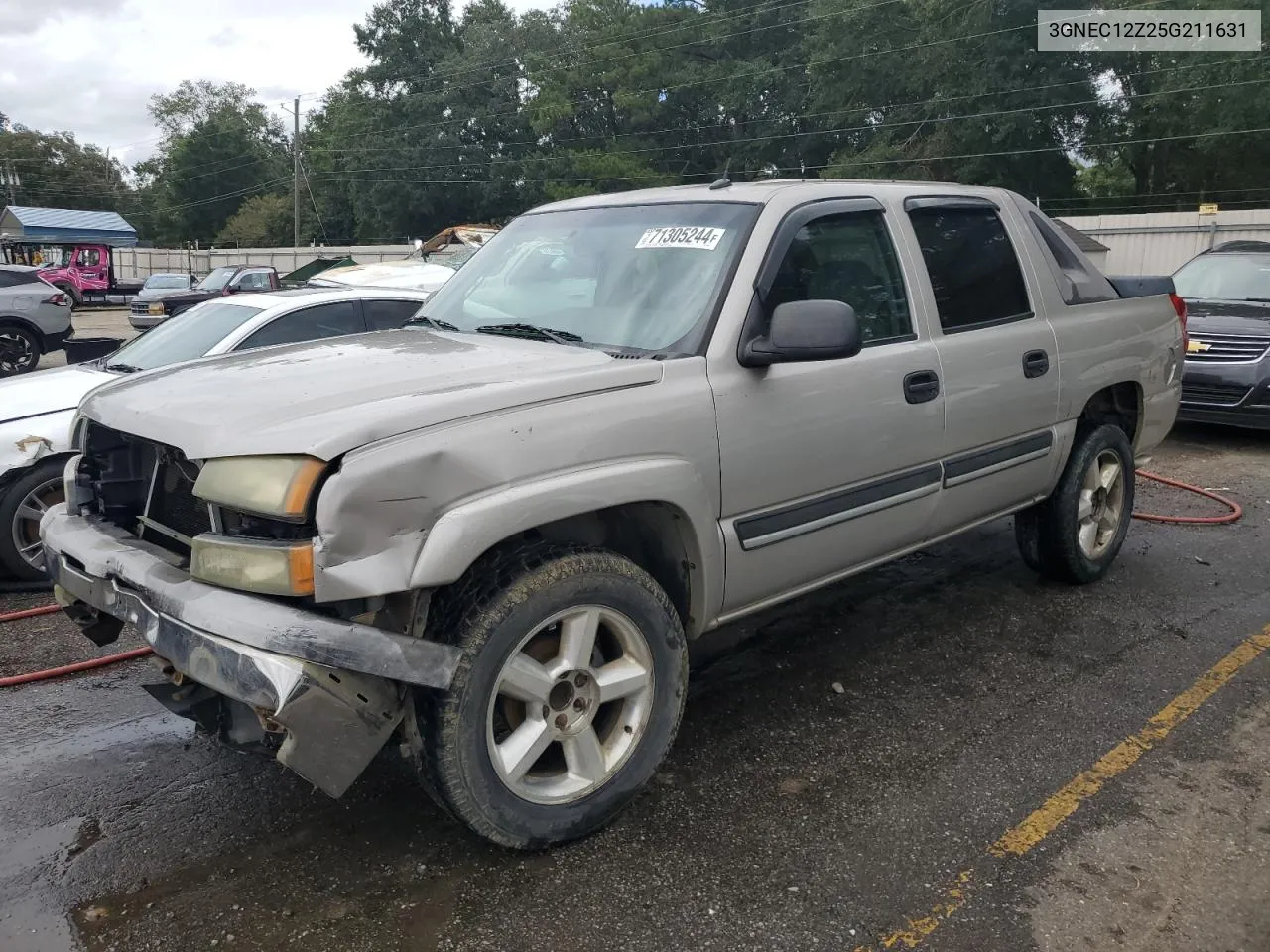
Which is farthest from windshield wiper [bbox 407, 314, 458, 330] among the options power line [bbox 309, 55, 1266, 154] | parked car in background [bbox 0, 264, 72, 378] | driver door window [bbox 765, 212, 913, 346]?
power line [bbox 309, 55, 1266, 154]

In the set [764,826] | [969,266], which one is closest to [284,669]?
[764,826]

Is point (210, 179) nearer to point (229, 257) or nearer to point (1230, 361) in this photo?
point (229, 257)

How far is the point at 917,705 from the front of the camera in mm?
3889

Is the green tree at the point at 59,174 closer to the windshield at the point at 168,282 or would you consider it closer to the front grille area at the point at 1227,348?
the windshield at the point at 168,282

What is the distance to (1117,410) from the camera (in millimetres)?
5156

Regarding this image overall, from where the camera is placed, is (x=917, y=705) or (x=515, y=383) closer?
(x=515, y=383)

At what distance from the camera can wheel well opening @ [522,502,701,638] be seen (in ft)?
10.1

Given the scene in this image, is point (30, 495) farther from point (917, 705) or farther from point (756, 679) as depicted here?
point (917, 705)

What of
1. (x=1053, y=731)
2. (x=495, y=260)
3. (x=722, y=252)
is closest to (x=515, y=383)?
(x=722, y=252)

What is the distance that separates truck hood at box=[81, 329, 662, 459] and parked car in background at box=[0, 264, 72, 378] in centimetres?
1216

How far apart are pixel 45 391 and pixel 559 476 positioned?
3.98 meters

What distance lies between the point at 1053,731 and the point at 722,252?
2.07m

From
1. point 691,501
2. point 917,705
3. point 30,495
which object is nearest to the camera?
point 691,501

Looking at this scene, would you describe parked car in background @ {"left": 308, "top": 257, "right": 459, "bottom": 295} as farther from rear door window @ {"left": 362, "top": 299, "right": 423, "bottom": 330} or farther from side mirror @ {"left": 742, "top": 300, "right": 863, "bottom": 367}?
side mirror @ {"left": 742, "top": 300, "right": 863, "bottom": 367}
